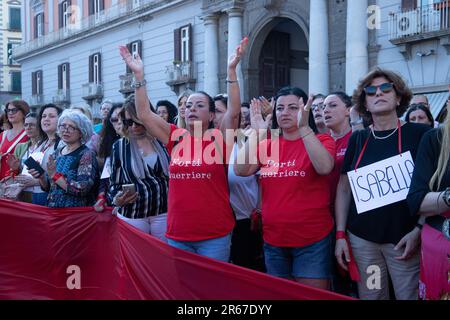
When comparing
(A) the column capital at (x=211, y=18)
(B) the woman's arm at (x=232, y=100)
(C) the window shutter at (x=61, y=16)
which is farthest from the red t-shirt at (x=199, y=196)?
(C) the window shutter at (x=61, y=16)

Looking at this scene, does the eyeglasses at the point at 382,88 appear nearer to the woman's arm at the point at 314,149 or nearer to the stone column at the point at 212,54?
the woman's arm at the point at 314,149

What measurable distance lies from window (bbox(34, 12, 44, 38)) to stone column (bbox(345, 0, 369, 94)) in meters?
24.6

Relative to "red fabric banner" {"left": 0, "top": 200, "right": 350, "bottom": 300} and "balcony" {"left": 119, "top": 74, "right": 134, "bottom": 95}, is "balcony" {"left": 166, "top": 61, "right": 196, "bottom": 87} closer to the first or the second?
"balcony" {"left": 119, "top": 74, "right": 134, "bottom": 95}

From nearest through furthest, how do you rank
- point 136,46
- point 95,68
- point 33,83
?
point 136,46 → point 95,68 → point 33,83

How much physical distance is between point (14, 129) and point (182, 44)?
14335 mm

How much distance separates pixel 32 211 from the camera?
4.73 metres

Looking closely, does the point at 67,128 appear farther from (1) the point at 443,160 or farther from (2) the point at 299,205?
(1) the point at 443,160

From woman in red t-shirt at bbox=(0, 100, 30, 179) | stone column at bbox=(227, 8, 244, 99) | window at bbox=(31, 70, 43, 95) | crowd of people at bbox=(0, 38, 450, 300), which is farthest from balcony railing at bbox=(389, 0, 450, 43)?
window at bbox=(31, 70, 43, 95)

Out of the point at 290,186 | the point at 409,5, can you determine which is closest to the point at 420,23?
the point at 409,5

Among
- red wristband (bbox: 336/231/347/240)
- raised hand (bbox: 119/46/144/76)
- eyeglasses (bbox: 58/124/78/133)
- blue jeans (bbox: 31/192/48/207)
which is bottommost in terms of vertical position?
red wristband (bbox: 336/231/347/240)

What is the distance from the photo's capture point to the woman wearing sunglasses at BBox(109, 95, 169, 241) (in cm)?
434

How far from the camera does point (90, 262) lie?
442cm

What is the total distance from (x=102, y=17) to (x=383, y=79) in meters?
24.4
